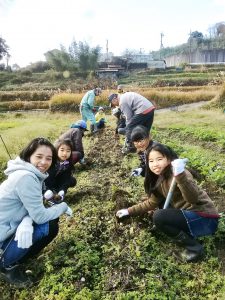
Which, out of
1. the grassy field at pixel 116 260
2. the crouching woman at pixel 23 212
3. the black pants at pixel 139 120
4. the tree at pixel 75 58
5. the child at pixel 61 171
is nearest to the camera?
the grassy field at pixel 116 260

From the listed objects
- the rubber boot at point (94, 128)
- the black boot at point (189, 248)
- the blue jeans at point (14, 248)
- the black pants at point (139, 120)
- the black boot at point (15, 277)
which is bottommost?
the rubber boot at point (94, 128)

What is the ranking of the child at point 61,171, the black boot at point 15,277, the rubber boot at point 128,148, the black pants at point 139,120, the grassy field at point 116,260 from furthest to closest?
1. the rubber boot at point 128,148
2. the black pants at point 139,120
3. the child at point 61,171
4. the black boot at point 15,277
5. the grassy field at point 116,260

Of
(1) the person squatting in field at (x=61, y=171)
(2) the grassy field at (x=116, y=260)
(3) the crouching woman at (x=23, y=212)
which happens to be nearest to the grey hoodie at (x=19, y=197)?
→ (3) the crouching woman at (x=23, y=212)

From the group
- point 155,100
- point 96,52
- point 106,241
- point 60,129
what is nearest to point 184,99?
point 155,100

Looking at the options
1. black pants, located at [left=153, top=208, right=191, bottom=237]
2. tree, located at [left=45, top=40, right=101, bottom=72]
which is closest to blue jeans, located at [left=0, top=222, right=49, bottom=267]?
black pants, located at [left=153, top=208, right=191, bottom=237]

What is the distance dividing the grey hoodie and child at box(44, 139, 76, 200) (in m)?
1.76

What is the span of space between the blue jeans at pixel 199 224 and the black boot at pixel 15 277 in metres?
1.61

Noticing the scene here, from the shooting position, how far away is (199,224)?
3.24 metres

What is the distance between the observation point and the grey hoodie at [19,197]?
2.96 meters

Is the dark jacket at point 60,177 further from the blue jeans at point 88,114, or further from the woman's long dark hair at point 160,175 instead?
the blue jeans at point 88,114

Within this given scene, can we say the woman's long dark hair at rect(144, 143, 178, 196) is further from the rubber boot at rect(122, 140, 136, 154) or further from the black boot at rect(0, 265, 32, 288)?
the rubber boot at rect(122, 140, 136, 154)

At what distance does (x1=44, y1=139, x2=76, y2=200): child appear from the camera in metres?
4.88

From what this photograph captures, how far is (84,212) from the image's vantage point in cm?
431

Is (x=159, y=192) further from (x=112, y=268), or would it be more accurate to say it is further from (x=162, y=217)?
(x=112, y=268)
